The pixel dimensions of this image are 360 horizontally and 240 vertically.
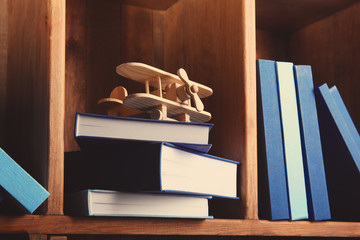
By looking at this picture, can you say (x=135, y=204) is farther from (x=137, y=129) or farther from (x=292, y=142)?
(x=292, y=142)

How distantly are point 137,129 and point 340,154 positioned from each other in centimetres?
54

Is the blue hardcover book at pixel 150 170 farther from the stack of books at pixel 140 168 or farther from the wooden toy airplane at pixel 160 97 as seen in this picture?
the wooden toy airplane at pixel 160 97

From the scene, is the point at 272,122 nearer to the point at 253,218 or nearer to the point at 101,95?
the point at 253,218

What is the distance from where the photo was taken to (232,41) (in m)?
1.04

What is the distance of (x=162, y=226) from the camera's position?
83cm

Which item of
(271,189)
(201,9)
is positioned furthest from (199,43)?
(271,189)

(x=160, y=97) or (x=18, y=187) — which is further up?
(x=160, y=97)

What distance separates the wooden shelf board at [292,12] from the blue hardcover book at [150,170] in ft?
2.04

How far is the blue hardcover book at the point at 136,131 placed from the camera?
78 centimetres

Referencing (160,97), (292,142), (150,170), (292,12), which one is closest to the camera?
(150,170)

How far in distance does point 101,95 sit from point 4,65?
239 mm

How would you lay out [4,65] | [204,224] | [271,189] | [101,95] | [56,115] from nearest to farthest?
1. [56,115]
2. [204,224]
3. [271,189]
4. [4,65]
5. [101,95]

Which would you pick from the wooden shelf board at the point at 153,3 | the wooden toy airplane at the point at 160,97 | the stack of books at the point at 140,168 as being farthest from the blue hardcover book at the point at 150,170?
the wooden shelf board at the point at 153,3

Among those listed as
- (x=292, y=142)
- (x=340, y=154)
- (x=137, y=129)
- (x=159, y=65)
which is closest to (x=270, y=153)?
(x=292, y=142)
